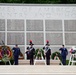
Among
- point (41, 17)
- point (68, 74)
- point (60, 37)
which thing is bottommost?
point (68, 74)

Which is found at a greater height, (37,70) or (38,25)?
(38,25)

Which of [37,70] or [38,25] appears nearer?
[37,70]

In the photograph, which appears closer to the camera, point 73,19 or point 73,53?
point 73,53

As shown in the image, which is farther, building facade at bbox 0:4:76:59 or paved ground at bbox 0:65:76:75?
building facade at bbox 0:4:76:59

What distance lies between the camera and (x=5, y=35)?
20.9 metres

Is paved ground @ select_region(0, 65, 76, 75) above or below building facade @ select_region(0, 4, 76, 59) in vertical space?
below

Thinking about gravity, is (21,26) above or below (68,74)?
above

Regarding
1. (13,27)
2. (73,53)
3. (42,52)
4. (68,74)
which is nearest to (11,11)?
(13,27)

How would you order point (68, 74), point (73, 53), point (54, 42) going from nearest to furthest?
point (68, 74) < point (73, 53) < point (54, 42)

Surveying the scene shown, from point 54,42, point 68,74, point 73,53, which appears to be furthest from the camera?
point 54,42

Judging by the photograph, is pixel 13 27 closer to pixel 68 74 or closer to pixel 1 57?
pixel 1 57

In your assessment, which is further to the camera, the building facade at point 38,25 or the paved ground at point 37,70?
the building facade at point 38,25

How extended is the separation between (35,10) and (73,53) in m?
5.24

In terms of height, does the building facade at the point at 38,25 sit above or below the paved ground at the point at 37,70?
above
